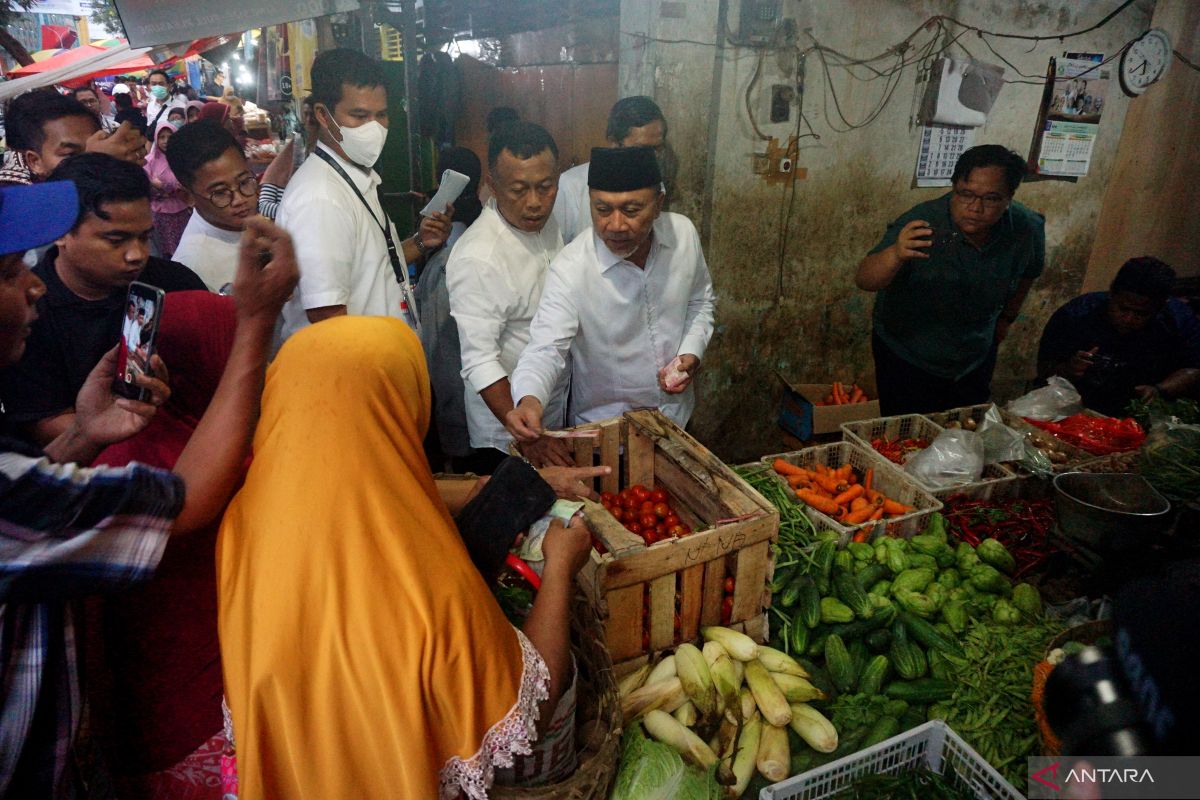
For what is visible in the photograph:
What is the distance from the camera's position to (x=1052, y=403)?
13.5 feet

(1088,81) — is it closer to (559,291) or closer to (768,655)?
(559,291)

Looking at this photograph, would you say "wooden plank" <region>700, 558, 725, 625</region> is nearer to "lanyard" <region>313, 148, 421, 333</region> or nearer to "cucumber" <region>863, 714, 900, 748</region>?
"cucumber" <region>863, 714, 900, 748</region>

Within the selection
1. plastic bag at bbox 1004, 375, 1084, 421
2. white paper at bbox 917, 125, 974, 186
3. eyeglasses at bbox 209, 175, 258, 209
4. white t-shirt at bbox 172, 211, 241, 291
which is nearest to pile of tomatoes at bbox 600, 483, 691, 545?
white t-shirt at bbox 172, 211, 241, 291

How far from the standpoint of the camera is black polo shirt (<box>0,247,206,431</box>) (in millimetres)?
2096

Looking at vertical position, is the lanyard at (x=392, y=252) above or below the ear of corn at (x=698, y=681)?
above

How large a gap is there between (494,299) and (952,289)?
101 inches

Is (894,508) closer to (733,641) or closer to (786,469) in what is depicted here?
(786,469)

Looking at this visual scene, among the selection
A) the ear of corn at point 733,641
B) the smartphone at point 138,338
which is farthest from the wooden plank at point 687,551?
the smartphone at point 138,338

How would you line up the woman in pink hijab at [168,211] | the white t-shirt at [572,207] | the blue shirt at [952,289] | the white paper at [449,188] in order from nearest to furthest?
the white paper at [449,188]
the blue shirt at [952,289]
the white t-shirt at [572,207]
the woman in pink hijab at [168,211]

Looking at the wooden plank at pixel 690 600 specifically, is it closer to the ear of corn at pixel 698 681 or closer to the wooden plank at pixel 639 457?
the ear of corn at pixel 698 681

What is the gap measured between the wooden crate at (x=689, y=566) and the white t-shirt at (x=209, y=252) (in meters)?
2.21

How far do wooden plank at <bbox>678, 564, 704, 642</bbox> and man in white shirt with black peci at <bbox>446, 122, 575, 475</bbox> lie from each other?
3.68 feet

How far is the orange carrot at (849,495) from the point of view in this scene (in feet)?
11.0

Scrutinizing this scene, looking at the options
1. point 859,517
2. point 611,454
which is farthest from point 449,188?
point 859,517
